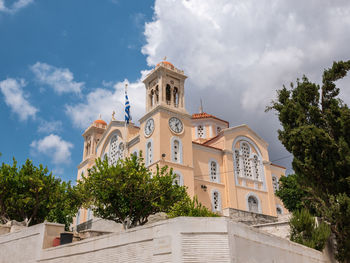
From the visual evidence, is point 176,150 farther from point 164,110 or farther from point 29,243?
point 29,243

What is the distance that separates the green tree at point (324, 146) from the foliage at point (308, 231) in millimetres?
985

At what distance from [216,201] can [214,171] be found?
2883 millimetres

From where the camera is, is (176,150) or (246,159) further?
(246,159)

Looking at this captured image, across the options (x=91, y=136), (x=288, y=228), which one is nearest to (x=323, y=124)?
(x=288, y=228)

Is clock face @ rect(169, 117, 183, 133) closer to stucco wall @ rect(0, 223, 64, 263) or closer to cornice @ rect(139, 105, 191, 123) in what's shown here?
cornice @ rect(139, 105, 191, 123)

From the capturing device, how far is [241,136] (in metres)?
36.4

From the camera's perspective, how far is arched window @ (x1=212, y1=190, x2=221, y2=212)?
31797 mm

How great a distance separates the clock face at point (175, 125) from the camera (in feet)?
104

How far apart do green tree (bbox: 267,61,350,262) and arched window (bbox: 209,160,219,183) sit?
1465 centimetres

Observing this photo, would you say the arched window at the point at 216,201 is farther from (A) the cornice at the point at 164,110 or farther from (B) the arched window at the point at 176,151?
(A) the cornice at the point at 164,110

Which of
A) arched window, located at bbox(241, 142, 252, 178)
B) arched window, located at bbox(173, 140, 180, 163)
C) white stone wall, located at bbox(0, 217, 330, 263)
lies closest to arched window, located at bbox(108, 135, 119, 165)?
arched window, located at bbox(173, 140, 180, 163)

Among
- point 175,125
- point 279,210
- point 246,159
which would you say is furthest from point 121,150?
point 279,210

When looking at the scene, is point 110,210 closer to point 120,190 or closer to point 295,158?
point 120,190

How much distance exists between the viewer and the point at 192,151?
32.3 m
